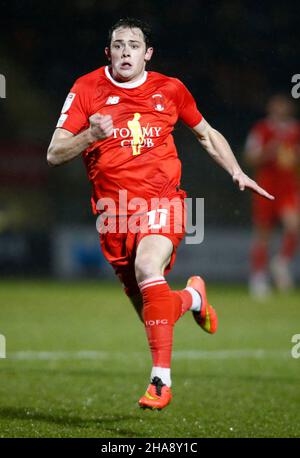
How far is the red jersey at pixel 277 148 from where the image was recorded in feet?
47.5

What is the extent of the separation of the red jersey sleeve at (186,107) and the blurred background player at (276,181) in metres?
8.18

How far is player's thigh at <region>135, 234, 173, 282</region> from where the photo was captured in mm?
5387

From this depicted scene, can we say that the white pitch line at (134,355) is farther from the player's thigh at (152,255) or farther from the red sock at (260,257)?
the red sock at (260,257)

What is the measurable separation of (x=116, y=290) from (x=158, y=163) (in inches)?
355

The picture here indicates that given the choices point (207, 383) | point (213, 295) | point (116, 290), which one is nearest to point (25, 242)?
point (116, 290)

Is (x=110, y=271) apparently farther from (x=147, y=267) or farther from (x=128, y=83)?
(x=147, y=267)

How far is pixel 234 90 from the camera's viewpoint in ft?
48.6

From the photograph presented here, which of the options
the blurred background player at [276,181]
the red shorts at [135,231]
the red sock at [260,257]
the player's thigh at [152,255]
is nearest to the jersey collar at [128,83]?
the red shorts at [135,231]

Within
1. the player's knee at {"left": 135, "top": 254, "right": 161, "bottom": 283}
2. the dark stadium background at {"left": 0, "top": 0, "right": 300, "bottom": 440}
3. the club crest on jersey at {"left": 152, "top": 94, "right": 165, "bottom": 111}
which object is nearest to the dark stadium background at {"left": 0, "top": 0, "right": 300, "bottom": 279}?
the dark stadium background at {"left": 0, "top": 0, "right": 300, "bottom": 440}

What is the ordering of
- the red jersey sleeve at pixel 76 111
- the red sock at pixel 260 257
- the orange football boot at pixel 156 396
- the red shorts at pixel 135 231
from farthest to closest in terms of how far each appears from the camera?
the red sock at pixel 260 257 → the red shorts at pixel 135 231 → the red jersey sleeve at pixel 76 111 → the orange football boot at pixel 156 396

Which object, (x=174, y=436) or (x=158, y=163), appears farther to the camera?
(x=158, y=163)
